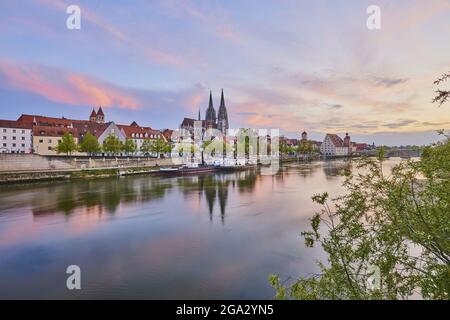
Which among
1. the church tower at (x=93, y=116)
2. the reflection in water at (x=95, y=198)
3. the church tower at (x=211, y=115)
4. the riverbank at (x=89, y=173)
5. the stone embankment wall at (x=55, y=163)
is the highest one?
the church tower at (x=211, y=115)

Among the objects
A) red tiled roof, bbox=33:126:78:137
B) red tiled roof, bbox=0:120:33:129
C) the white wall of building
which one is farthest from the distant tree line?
red tiled roof, bbox=0:120:33:129

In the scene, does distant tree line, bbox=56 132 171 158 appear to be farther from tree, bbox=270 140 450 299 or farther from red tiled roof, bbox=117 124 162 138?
tree, bbox=270 140 450 299

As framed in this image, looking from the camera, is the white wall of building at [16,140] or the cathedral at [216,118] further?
the cathedral at [216,118]

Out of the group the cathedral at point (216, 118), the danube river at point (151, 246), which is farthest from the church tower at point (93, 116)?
the danube river at point (151, 246)

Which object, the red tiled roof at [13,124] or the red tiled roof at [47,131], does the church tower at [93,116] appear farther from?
the red tiled roof at [13,124]

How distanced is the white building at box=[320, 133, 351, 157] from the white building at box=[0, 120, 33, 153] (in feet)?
508

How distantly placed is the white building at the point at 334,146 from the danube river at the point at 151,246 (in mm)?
160088

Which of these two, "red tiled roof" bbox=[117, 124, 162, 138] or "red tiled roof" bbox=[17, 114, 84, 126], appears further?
"red tiled roof" bbox=[117, 124, 162, 138]

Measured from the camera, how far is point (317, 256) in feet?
43.4

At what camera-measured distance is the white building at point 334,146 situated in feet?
580

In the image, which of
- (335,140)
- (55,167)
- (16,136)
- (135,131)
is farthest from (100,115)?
(335,140)

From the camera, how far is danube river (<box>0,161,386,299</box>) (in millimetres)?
10430

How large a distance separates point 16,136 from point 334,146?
16132 cm
